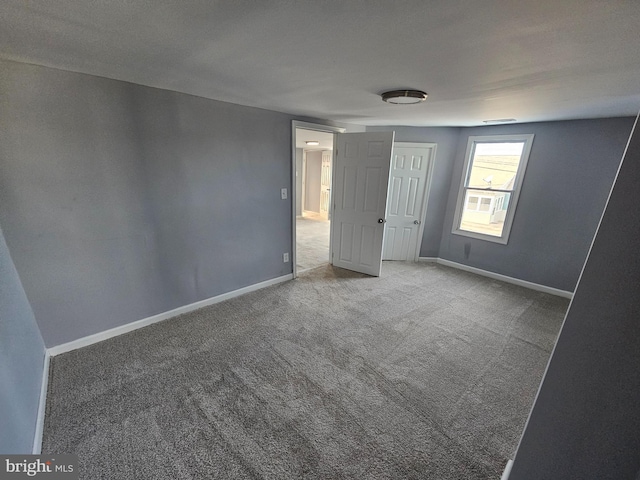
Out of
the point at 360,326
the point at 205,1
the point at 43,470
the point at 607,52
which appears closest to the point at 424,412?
the point at 360,326

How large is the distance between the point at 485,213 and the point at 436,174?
0.99 m

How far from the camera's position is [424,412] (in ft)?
5.50

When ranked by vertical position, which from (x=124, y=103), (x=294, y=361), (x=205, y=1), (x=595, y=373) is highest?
(x=205, y=1)

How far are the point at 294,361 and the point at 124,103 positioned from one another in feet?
8.28

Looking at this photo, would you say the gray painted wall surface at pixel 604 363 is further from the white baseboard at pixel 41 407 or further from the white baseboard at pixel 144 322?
the white baseboard at pixel 144 322

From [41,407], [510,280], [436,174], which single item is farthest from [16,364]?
[510,280]

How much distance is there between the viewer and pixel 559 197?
326 centimetres

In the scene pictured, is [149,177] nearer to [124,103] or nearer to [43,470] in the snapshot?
[124,103]

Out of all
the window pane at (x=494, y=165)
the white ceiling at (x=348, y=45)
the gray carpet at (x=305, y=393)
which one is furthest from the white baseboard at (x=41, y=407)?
the window pane at (x=494, y=165)

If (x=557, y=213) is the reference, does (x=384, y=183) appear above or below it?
above

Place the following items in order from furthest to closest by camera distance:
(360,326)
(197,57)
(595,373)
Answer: (360,326) < (197,57) < (595,373)

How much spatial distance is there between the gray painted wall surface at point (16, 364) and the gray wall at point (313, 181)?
680 cm

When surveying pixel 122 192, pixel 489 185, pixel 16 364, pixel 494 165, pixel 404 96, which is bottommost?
pixel 16 364

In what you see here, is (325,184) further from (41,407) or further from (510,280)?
(41,407)
